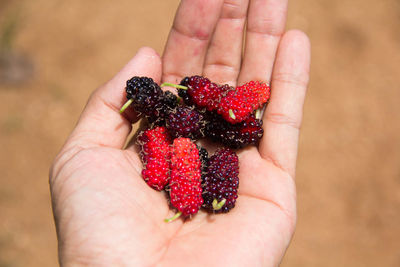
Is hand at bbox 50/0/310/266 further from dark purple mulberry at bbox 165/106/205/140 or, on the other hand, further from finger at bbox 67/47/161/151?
dark purple mulberry at bbox 165/106/205/140

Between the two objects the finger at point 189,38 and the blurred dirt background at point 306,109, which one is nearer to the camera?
the finger at point 189,38

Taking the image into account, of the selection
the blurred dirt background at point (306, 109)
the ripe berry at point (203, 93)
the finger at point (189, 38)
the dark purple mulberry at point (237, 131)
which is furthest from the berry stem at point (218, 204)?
the blurred dirt background at point (306, 109)

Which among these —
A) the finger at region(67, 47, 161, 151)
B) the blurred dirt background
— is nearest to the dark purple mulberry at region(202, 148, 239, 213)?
the finger at region(67, 47, 161, 151)

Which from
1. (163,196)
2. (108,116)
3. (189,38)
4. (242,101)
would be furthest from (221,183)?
(189,38)

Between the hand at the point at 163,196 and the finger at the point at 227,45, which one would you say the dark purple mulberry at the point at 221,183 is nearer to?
the hand at the point at 163,196

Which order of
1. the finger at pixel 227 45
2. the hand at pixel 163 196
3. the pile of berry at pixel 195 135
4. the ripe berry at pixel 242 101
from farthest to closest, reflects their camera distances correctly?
the finger at pixel 227 45 < the ripe berry at pixel 242 101 < the pile of berry at pixel 195 135 < the hand at pixel 163 196

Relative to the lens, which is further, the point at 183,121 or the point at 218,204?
the point at 183,121

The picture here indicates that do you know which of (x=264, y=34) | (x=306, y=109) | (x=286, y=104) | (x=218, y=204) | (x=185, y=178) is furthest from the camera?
(x=306, y=109)

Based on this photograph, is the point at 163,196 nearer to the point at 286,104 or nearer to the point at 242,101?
the point at 242,101
